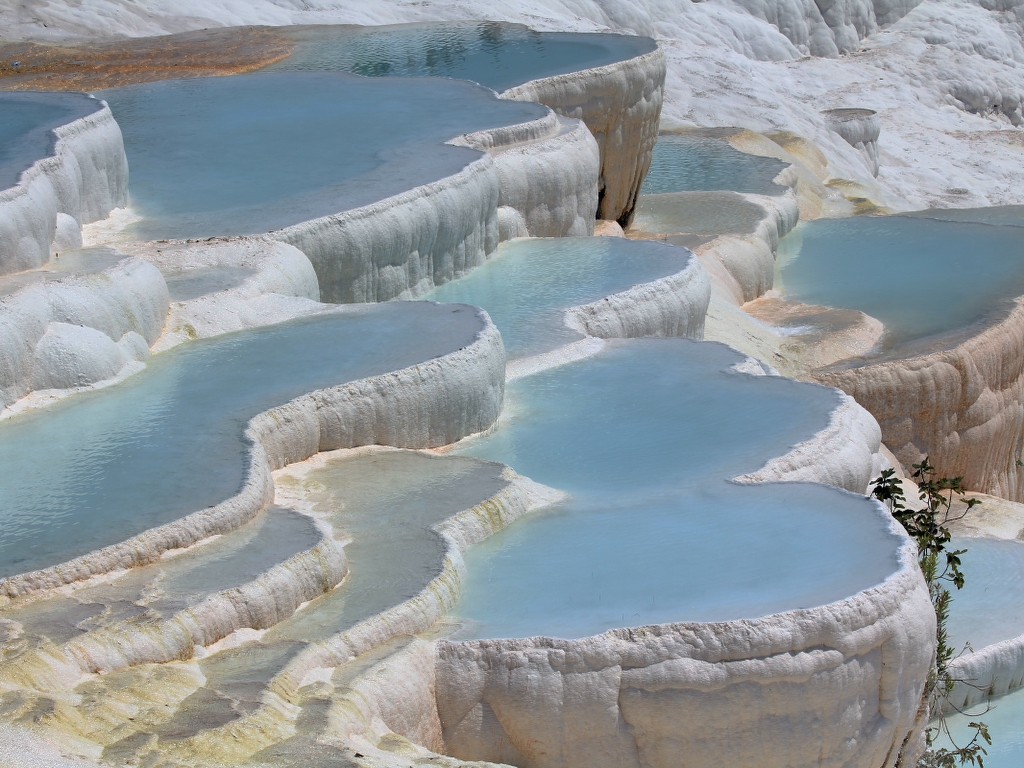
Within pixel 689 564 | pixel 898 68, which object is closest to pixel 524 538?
pixel 689 564

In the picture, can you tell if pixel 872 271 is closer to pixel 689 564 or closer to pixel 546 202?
pixel 546 202

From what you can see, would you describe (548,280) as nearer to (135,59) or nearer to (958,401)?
(958,401)

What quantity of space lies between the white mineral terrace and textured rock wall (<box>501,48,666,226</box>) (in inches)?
1.2

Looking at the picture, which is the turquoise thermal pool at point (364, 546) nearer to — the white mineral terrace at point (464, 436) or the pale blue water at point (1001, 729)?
the white mineral terrace at point (464, 436)

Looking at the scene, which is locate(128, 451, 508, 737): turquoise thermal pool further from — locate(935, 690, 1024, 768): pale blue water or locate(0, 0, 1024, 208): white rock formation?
locate(0, 0, 1024, 208): white rock formation

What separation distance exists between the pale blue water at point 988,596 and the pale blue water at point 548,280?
2258 millimetres

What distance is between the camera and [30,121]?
7977mm

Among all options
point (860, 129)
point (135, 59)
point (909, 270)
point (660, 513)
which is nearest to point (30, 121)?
point (135, 59)

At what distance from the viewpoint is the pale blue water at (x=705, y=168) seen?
1261 cm

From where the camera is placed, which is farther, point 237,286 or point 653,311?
point 653,311

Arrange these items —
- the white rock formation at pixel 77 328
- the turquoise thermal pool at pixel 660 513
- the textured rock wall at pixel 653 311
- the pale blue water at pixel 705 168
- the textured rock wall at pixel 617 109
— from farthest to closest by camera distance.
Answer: the pale blue water at pixel 705 168 → the textured rock wall at pixel 617 109 → the textured rock wall at pixel 653 311 → the white rock formation at pixel 77 328 → the turquoise thermal pool at pixel 660 513

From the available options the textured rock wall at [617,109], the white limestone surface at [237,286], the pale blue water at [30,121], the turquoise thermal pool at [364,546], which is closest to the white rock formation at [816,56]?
the textured rock wall at [617,109]

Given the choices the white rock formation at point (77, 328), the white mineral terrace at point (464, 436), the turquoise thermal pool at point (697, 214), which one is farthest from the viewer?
the turquoise thermal pool at point (697, 214)

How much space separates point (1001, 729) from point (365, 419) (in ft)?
9.95
